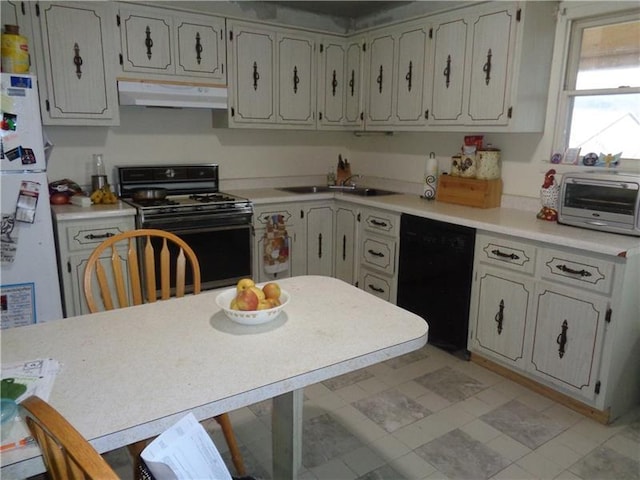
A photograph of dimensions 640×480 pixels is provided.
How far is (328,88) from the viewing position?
389 cm

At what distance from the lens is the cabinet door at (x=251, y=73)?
3438 mm

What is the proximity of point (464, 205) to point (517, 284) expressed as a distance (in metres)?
0.83

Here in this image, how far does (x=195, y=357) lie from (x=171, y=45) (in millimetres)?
2657

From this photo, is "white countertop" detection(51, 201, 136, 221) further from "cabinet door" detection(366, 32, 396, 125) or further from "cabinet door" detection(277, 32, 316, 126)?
"cabinet door" detection(366, 32, 396, 125)

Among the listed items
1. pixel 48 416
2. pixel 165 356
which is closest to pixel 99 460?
pixel 48 416

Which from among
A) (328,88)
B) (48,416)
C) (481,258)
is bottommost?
(481,258)

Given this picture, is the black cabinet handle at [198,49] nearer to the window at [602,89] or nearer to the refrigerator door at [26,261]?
the refrigerator door at [26,261]

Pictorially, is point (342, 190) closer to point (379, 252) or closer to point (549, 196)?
point (379, 252)

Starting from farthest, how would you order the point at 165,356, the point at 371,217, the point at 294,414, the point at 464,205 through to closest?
1. the point at 371,217
2. the point at 464,205
3. the point at 294,414
4. the point at 165,356

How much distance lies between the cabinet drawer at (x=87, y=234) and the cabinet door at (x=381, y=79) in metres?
2.09

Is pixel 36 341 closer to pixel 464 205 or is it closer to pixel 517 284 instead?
pixel 517 284

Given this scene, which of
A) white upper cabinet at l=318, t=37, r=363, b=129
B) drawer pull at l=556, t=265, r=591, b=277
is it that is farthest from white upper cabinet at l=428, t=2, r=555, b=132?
drawer pull at l=556, t=265, r=591, b=277

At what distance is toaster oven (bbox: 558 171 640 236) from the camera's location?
228cm

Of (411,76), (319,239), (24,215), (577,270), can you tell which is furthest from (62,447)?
(411,76)
